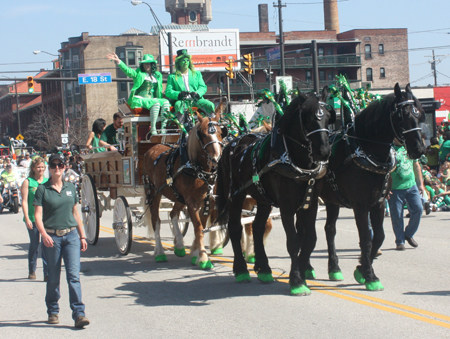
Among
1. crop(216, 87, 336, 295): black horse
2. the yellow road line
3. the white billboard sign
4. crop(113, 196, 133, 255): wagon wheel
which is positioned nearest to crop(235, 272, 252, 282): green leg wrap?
crop(216, 87, 336, 295): black horse

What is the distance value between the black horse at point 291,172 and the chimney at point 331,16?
80329mm

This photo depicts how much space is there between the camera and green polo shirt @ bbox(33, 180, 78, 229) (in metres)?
6.22

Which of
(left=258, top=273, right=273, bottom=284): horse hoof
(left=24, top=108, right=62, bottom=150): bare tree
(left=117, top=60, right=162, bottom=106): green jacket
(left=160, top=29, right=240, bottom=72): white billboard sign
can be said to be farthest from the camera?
(left=24, top=108, right=62, bottom=150): bare tree

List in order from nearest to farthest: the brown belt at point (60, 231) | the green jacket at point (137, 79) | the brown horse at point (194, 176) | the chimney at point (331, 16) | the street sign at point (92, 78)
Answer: the brown belt at point (60, 231)
the brown horse at point (194, 176)
the green jacket at point (137, 79)
the street sign at point (92, 78)
the chimney at point (331, 16)

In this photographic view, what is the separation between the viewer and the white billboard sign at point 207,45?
5322cm

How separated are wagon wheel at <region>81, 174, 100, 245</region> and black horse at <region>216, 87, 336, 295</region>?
463cm

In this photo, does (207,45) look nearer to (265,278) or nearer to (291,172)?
(265,278)

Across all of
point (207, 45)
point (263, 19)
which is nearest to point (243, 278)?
point (207, 45)

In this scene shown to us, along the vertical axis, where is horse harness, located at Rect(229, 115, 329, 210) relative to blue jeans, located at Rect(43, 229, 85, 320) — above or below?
above

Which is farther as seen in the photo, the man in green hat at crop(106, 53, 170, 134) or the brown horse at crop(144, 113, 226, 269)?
the man in green hat at crop(106, 53, 170, 134)

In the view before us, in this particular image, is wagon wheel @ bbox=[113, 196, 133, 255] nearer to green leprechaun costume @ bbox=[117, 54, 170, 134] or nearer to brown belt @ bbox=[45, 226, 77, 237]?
green leprechaun costume @ bbox=[117, 54, 170, 134]

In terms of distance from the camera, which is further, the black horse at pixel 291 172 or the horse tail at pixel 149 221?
the horse tail at pixel 149 221

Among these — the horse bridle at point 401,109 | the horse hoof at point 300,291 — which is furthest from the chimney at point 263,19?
the horse hoof at point 300,291

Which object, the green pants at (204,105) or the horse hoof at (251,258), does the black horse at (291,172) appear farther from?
the green pants at (204,105)
